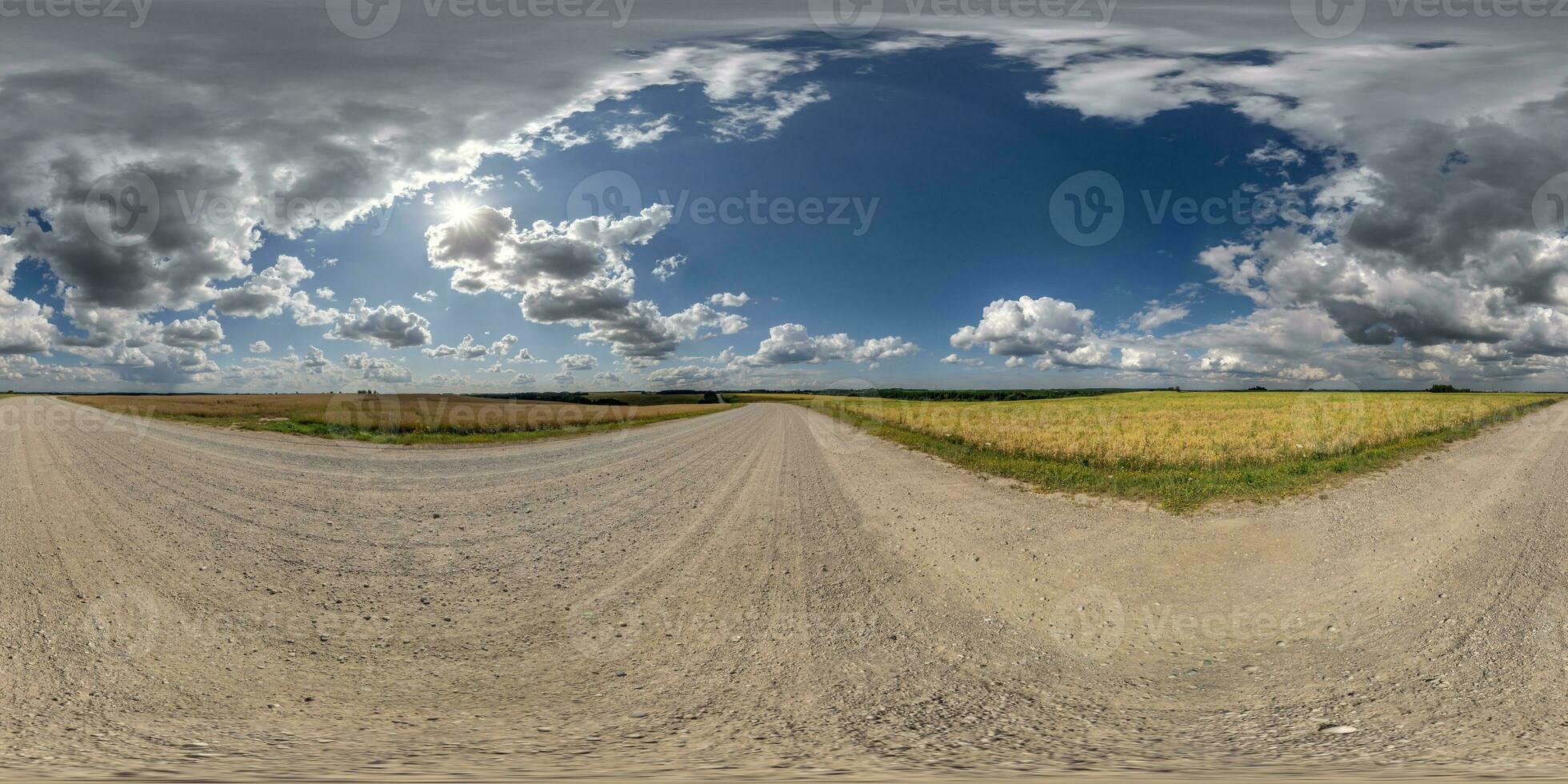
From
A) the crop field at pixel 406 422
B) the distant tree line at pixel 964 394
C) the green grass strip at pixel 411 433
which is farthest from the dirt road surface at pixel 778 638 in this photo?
the distant tree line at pixel 964 394

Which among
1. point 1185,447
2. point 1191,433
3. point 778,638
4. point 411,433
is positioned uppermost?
point 1191,433

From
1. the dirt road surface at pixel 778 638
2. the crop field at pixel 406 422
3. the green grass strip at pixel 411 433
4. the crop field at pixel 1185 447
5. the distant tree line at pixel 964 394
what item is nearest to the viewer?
the dirt road surface at pixel 778 638

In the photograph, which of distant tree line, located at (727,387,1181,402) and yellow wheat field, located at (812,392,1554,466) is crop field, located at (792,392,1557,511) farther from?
distant tree line, located at (727,387,1181,402)

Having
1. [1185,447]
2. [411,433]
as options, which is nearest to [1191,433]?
[1185,447]

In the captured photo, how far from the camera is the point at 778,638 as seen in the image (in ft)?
16.4

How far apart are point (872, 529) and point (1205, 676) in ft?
14.4

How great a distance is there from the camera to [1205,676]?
15.3 feet

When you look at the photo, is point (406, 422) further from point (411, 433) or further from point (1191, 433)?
point (1191, 433)

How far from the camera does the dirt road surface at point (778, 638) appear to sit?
3.65 meters

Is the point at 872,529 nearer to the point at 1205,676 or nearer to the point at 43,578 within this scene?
the point at 1205,676

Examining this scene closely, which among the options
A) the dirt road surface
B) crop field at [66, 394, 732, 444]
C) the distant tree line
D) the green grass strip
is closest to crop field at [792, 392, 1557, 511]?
the dirt road surface

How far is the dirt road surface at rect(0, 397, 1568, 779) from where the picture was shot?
365 centimetres

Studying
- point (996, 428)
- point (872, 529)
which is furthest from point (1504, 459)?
point (872, 529)

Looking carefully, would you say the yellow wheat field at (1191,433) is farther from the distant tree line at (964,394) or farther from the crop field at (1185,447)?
the distant tree line at (964,394)
